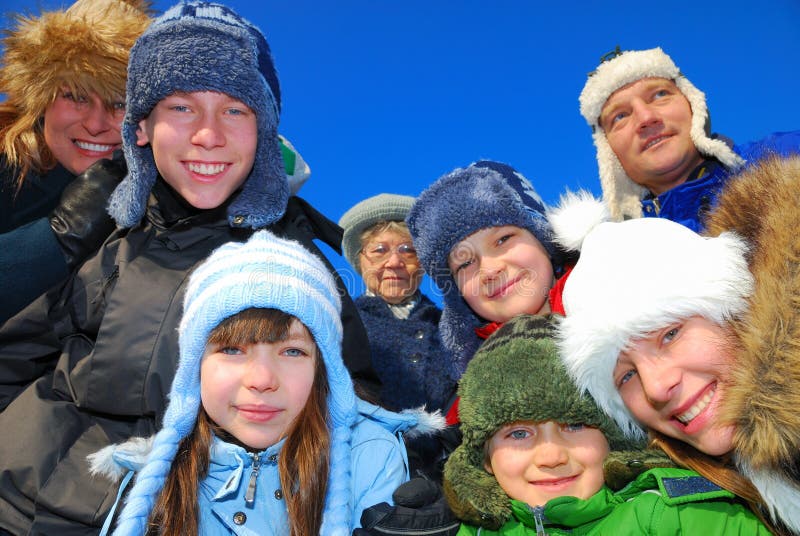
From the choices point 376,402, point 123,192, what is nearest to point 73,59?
point 123,192

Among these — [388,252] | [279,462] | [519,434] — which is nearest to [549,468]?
[519,434]

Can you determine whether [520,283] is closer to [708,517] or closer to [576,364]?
[576,364]

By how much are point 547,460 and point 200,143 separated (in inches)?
72.3

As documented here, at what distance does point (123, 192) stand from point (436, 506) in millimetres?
1835

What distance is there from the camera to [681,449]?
6.92 feet

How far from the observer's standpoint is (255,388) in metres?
2.15

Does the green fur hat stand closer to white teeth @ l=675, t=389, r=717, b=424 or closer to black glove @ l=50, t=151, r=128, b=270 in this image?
white teeth @ l=675, t=389, r=717, b=424

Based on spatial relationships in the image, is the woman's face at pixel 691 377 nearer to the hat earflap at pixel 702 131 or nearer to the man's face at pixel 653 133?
the hat earflap at pixel 702 131

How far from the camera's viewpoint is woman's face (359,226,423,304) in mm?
4230

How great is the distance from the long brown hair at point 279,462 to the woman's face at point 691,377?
1114 millimetres

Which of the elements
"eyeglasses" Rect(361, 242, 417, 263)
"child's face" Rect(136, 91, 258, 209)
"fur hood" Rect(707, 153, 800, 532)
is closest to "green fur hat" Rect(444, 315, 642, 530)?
"fur hood" Rect(707, 153, 800, 532)

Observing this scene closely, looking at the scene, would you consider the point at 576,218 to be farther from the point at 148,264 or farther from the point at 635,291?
the point at 148,264

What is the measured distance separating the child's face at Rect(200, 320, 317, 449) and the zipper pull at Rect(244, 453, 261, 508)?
5cm

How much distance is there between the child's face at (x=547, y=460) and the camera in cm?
214
